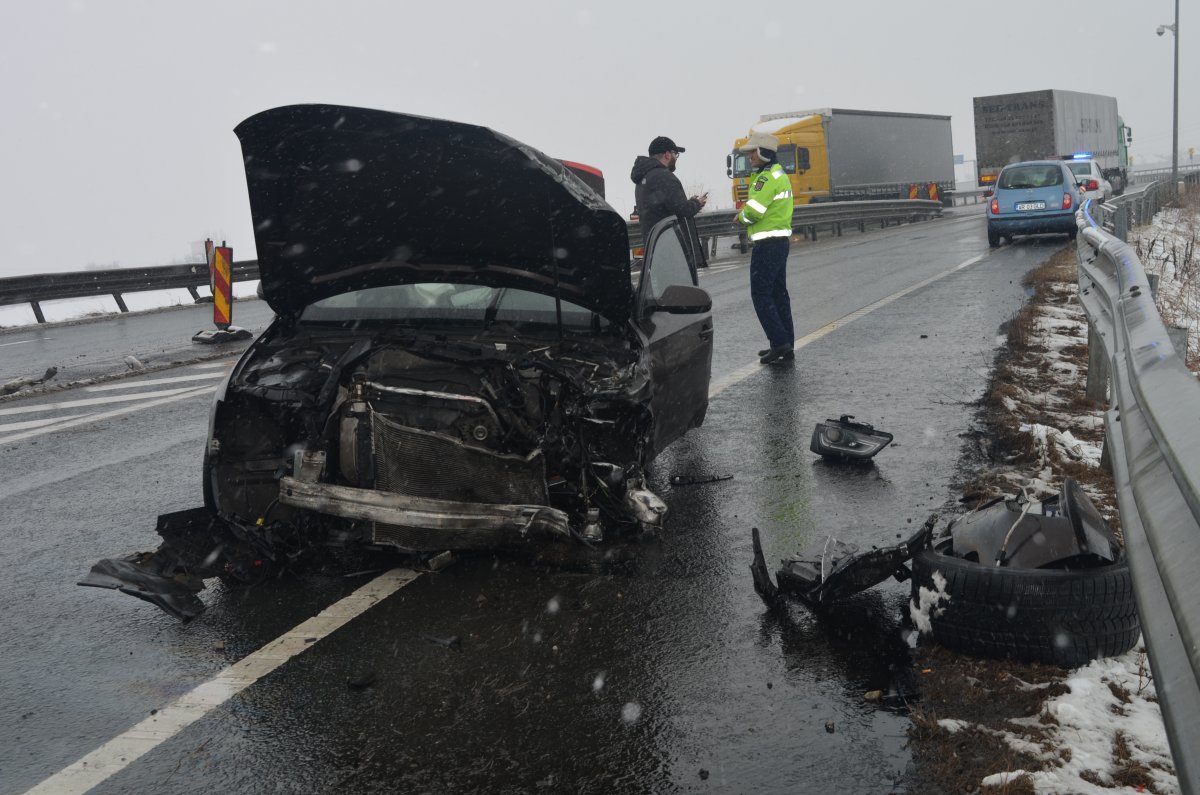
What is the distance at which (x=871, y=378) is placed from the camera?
862 centimetres

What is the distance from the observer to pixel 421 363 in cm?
457

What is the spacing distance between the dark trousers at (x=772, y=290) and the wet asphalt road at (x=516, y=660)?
3.01 meters

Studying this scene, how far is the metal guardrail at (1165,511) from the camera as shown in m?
1.78

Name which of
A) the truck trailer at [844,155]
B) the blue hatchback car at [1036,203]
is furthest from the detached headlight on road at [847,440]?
the truck trailer at [844,155]

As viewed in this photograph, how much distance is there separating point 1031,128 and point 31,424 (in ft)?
132

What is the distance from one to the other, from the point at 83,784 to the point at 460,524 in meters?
1.61

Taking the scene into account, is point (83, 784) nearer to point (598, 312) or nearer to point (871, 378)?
point (598, 312)

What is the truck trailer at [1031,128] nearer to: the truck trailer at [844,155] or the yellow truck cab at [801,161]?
the truck trailer at [844,155]

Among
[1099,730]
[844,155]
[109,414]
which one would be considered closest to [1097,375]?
[1099,730]

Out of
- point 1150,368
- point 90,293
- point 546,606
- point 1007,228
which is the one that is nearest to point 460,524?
point 546,606

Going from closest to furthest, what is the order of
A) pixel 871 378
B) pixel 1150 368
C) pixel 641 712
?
pixel 1150 368
pixel 641 712
pixel 871 378

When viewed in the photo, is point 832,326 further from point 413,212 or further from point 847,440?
point 413,212

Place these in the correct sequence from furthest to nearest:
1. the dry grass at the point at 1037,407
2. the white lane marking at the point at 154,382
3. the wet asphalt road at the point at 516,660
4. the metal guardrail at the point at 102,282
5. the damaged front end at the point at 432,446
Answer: the metal guardrail at the point at 102,282 < the white lane marking at the point at 154,382 < the dry grass at the point at 1037,407 < the damaged front end at the point at 432,446 < the wet asphalt road at the point at 516,660

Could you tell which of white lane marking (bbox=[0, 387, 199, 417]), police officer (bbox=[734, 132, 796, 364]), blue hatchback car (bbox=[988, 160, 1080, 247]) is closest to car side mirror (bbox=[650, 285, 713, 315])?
police officer (bbox=[734, 132, 796, 364])
